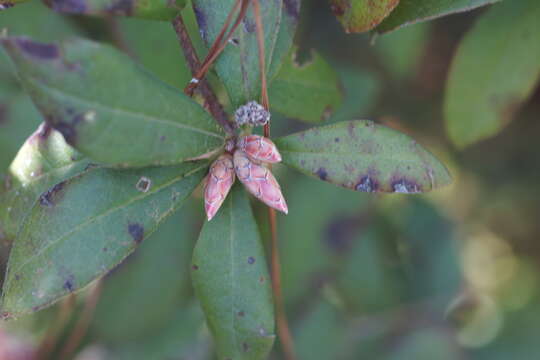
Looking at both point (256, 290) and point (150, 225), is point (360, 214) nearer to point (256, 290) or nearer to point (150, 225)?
point (256, 290)

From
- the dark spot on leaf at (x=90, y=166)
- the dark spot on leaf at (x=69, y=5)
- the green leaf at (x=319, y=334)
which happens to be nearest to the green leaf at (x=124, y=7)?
the dark spot on leaf at (x=69, y=5)

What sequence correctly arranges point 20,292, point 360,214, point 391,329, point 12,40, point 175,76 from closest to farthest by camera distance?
1. point 12,40
2. point 20,292
3. point 175,76
4. point 360,214
5. point 391,329

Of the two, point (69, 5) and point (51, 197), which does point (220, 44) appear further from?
point (51, 197)

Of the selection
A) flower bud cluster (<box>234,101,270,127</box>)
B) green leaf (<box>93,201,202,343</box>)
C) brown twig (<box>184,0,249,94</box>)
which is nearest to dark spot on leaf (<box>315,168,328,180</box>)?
flower bud cluster (<box>234,101,270,127</box>)

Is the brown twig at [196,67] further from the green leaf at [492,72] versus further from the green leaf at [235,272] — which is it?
the green leaf at [492,72]

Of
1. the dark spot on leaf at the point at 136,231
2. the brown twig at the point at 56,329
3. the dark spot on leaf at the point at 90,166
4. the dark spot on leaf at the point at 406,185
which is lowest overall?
the brown twig at the point at 56,329

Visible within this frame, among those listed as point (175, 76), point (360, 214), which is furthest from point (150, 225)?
point (360, 214)

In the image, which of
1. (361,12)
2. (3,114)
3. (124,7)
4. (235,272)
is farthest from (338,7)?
(3,114)
